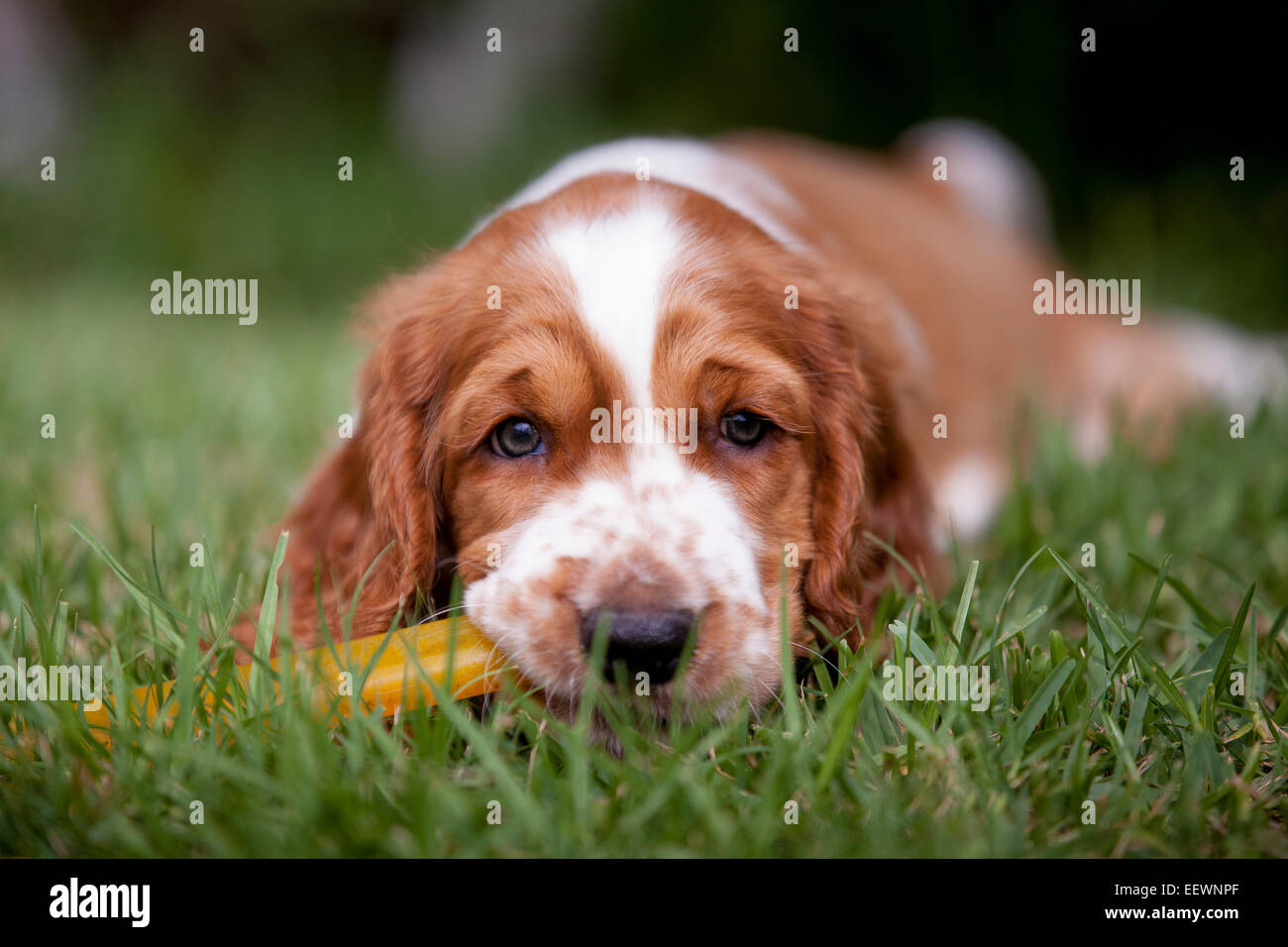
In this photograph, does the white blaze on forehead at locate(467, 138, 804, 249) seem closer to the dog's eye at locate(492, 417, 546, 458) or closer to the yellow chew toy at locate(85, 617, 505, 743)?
the dog's eye at locate(492, 417, 546, 458)

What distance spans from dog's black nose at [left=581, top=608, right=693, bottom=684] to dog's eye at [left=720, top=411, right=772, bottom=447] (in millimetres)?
563

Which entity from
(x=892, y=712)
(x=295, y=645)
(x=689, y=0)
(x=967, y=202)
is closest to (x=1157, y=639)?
(x=892, y=712)

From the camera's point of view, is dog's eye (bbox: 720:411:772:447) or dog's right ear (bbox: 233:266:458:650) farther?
dog's right ear (bbox: 233:266:458:650)

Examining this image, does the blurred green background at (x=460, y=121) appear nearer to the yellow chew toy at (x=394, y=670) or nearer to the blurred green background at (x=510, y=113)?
the blurred green background at (x=510, y=113)

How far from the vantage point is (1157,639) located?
2811 mm

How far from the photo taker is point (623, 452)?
249 cm

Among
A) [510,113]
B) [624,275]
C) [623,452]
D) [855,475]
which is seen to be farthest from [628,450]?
[510,113]

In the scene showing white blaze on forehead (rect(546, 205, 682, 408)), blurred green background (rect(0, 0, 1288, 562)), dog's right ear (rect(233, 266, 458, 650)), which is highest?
blurred green background (rect(0, 0, 1288, 562))

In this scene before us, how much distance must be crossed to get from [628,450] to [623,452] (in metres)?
0.01

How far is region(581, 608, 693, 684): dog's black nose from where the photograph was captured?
6.95 ft

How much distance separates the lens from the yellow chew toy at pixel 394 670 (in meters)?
2.20

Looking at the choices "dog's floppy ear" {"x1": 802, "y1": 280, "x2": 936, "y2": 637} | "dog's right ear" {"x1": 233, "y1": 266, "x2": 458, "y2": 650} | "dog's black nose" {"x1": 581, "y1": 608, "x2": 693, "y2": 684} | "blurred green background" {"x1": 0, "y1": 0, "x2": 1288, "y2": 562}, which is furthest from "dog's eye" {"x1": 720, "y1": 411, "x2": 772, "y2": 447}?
"blurred green background" {"x1": 0, "y1": 0, "x2": 1288, "y2": 562}
